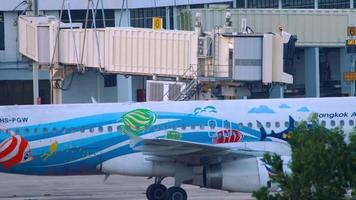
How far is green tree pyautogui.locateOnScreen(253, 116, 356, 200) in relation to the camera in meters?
14.0

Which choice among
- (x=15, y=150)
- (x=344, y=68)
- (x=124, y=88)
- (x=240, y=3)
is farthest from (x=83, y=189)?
(x=240, y=3)

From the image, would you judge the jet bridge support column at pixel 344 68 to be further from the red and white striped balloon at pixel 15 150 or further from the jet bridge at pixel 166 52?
the red and white striped balloon at pixel 15 150

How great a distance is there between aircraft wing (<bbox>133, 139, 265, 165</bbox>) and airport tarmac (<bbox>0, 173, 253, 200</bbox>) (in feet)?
8.59

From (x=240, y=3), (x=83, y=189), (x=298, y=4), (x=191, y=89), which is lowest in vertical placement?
(x=83, y=189)

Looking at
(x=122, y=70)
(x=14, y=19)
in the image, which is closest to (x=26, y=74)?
(x=14, y=19)

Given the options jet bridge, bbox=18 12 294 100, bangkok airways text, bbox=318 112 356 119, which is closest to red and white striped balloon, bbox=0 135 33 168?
bangkok airways text, bbox=318 112 356 119

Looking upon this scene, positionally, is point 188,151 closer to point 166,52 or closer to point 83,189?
point 83,189

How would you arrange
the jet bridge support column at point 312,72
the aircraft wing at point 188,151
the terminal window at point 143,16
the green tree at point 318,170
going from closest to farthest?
the green tree at point 318,170, the aircraft wing at point 188,151, the terminal window at point 143,16, the jet bridge support column at point 312,72

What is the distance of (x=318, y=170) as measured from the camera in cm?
1402

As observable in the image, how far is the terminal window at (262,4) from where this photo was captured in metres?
61.0

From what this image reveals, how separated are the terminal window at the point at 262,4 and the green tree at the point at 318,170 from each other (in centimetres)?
4692

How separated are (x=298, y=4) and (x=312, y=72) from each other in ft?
22.6

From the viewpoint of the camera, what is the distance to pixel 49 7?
1991 inches

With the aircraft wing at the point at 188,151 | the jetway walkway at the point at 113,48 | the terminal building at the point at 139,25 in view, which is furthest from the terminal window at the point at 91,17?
the aircraft wing at the point at 188,151
